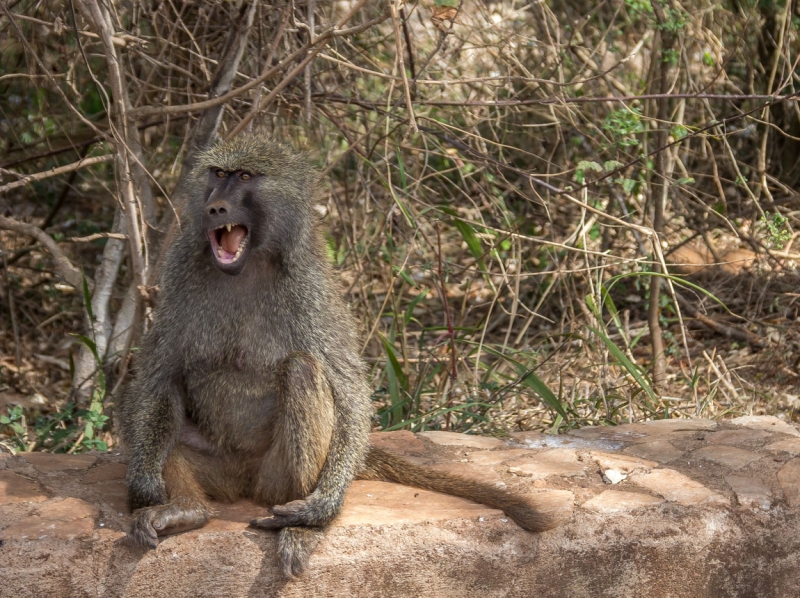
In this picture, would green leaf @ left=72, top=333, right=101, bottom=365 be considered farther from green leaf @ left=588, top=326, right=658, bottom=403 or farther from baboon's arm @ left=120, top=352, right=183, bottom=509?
green leaf @ left=588, top=326, right=658, bottom=403

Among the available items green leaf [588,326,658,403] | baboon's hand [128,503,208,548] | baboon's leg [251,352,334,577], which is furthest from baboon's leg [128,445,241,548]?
green leaf [588,326,658,403]

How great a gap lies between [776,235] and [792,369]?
1328 millimetres

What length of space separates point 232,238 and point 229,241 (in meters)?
0.02

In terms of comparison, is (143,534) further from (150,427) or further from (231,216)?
(231,216)

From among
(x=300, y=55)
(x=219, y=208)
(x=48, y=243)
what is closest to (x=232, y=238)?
(x=219, y=208)

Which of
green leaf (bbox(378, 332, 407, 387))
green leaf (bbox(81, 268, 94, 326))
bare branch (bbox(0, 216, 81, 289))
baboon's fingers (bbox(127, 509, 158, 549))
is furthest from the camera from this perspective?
green leaf (bbox(378, 332, 407, 387))

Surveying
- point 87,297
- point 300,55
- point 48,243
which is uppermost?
point 300,55

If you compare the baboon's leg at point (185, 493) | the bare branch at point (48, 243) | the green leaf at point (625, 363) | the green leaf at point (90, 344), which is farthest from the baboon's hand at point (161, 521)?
the green leaf at point (625, 363)

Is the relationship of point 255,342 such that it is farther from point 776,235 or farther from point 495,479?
point 776,235

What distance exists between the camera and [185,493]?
10.1ft

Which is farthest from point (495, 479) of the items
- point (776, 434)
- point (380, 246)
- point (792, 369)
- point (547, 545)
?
point (792, 369)

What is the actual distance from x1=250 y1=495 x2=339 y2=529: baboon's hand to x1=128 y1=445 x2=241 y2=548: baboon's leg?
0.20 metres

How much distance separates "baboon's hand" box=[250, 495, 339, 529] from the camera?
2.96 metres

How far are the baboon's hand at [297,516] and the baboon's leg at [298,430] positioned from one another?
0.13 ft
